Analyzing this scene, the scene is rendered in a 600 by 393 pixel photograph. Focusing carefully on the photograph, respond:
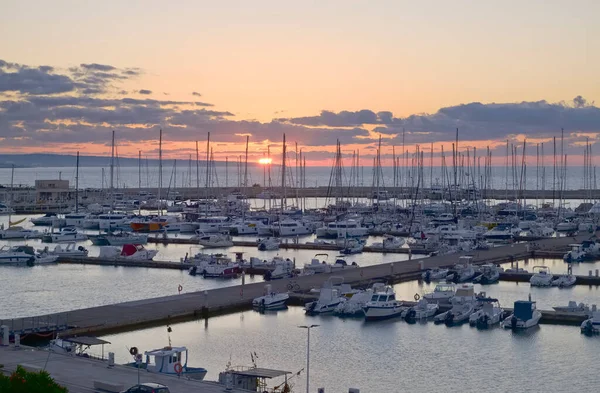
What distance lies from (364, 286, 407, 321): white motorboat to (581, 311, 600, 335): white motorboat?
798cm

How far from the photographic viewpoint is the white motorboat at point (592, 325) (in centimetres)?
3822

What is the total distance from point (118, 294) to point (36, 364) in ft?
76.8

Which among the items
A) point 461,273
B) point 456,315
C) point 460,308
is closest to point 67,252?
point 461,273

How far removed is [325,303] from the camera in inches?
1657

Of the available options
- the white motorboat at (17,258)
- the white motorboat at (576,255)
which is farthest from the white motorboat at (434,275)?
the white motorboat at (17,258)

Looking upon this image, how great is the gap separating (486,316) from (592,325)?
4.40 m

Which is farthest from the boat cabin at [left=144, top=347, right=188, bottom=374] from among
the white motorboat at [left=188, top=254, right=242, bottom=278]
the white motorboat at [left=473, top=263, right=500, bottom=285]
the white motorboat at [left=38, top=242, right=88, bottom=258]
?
the white motorboat at [left=38, top=242, right=88, bottom=258]

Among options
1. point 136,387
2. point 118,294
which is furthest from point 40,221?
point 136,387

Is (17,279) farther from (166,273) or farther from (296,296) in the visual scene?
(296,296)

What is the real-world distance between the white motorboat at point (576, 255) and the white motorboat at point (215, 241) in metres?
27.0

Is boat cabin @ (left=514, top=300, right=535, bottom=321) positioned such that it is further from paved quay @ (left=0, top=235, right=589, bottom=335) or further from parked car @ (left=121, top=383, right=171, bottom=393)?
parked car @ (left=121, top=383, right=171, bottom=393)

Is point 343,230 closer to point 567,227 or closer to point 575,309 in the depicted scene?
point 567,227

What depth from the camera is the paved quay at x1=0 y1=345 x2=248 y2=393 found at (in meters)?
24.1

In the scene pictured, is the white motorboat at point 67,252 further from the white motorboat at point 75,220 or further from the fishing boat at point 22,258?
the white motorboat at point 75,220
